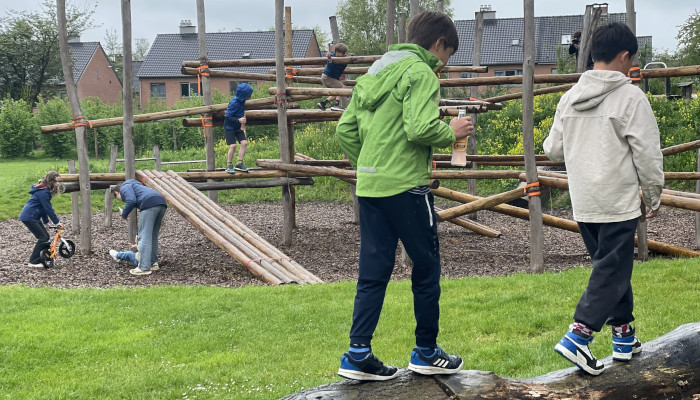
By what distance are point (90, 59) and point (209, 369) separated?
56457 mm

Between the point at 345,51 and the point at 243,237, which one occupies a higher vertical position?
the point at 345,51

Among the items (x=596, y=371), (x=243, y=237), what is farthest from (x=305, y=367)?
(x=243, y=237)

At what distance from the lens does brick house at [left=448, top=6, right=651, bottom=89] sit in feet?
170

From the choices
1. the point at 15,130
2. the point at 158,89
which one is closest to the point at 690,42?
the point at 15,130

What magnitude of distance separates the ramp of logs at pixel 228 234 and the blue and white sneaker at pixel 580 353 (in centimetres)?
635

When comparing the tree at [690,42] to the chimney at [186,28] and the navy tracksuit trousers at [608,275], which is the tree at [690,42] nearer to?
the navy tracksuit trousers at [608,275]

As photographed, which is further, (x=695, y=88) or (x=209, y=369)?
(x=695, y=88)

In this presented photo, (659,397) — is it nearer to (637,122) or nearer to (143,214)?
(637,122)

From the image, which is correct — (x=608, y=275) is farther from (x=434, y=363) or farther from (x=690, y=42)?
(x=690, y=42)

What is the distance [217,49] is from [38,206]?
1756 inches

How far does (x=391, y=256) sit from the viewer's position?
13.1 ft

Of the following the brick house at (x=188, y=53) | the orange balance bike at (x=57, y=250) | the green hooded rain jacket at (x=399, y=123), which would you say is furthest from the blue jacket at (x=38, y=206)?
the brick house at (x=188, y=53)

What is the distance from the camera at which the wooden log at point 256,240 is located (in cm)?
1077

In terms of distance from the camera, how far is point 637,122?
407 cm
